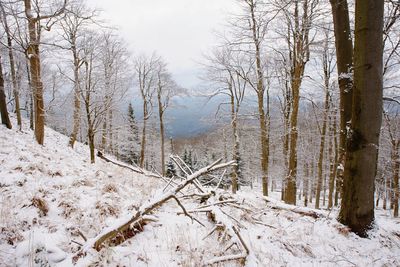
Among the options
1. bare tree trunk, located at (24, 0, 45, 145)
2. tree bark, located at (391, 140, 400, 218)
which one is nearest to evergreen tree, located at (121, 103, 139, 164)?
bare tree trunk, located at (24, 0, 45, 145)

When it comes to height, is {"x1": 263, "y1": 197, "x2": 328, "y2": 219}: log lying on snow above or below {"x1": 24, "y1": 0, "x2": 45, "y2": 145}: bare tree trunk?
below

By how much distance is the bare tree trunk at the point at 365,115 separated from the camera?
133 inches

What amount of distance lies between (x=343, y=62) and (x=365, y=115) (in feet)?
5.34

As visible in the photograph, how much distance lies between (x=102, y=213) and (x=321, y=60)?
15.0m

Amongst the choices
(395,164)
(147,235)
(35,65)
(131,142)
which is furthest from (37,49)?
(395,164)

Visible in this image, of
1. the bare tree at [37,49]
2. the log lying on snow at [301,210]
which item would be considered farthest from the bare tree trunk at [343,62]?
the bare tree at [37,49]

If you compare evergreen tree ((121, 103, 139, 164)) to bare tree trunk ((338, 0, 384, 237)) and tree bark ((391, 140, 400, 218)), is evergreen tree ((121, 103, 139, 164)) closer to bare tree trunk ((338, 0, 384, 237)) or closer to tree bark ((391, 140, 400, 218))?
tree bark ((391, 140, 400, 218))

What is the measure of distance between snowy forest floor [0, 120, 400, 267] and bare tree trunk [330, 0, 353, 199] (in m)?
1.37

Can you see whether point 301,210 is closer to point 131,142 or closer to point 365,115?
point 365,115

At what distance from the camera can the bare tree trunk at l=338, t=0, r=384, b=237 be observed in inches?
133

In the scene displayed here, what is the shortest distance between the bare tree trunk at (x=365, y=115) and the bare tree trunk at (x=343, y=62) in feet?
2.70

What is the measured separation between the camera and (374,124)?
346 cm

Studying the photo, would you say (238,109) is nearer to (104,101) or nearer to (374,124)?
(104,101)

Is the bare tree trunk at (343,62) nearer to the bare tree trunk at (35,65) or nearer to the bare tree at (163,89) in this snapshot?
the bare tree trunk at (35,65)
